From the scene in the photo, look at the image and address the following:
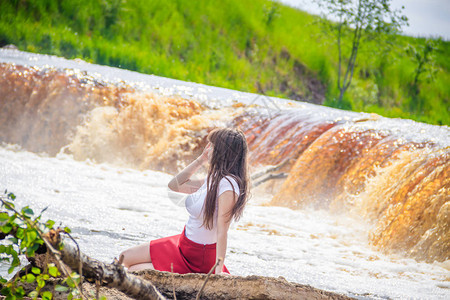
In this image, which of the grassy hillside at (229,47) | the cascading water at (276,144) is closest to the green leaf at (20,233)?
the cascading water at (276,144)

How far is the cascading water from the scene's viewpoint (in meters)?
5.23

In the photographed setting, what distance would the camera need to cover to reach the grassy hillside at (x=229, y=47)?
1501cm

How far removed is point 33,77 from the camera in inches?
382

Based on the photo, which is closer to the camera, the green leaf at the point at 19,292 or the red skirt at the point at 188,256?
the green leaf at the point at 19,292

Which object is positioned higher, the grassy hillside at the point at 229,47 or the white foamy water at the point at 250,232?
the grassy hillside at the point at 229,47

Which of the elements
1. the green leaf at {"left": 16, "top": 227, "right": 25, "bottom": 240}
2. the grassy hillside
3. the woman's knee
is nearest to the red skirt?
the woman's knee

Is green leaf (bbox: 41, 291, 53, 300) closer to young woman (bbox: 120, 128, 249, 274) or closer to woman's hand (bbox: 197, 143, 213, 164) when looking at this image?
→ young woman (bbox: 120, 128, 249, 274)

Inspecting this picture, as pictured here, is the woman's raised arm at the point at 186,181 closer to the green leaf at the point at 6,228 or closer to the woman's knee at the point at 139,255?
the woman's knee at the point at 139,255

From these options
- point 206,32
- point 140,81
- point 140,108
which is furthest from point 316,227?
point 206,32

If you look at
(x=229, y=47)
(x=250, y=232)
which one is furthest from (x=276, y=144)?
(x=229, y=47)

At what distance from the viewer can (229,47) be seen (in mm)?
18312

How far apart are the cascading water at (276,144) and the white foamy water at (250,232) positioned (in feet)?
0.14

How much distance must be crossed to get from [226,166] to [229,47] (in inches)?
641

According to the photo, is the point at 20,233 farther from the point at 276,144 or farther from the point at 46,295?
the point at 276,144
